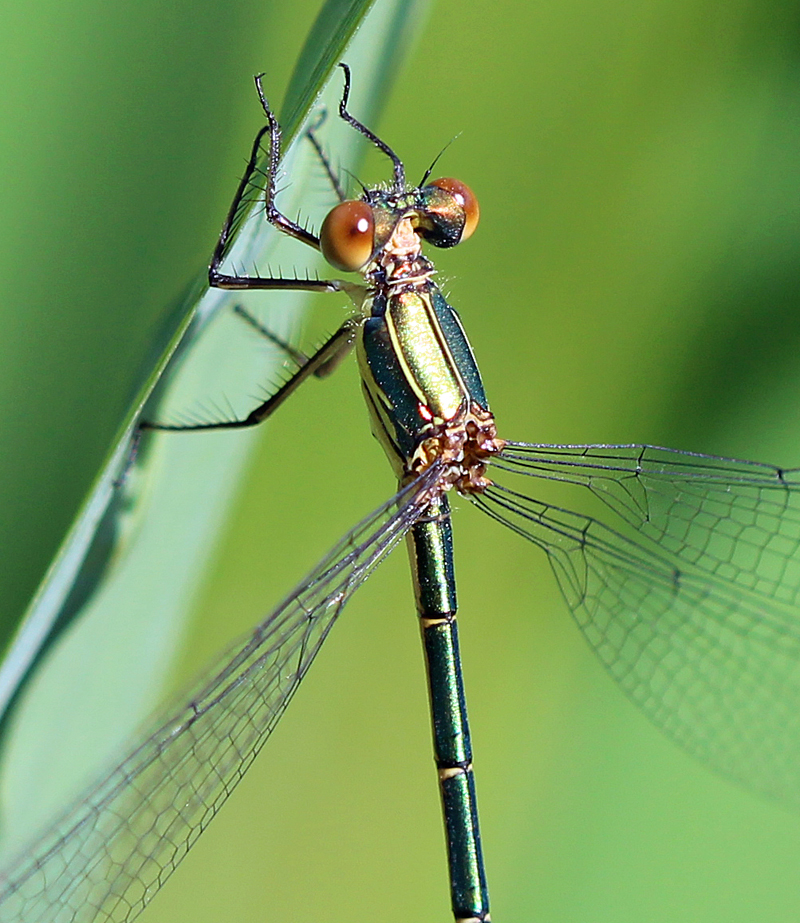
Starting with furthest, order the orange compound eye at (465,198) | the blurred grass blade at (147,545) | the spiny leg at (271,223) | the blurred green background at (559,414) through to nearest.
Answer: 1. the orange compound eye at (465,198)
2. the blurred green background at (559,414)
3. the spiny leg at (271,223)
4. the blurred grass blade at (147,545)

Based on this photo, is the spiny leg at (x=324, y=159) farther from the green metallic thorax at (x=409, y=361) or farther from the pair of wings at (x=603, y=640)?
the pair of wings at (x=603, y=640)

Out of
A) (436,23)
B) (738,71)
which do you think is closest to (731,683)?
(738,71)

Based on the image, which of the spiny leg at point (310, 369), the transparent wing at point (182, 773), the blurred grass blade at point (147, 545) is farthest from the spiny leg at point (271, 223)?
the transparent wing at point (182, 773)

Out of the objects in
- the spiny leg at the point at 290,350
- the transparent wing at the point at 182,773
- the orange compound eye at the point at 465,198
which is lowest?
the transparent wing at the point at 182,773

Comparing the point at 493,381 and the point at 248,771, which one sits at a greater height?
the point at 493,381

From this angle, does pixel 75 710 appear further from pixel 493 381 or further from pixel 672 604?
pixel 672 604

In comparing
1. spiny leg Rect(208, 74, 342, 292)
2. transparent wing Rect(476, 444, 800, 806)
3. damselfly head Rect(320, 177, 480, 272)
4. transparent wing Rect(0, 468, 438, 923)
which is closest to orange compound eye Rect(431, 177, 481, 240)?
damselfly head Rect(320, 177, 480, 272)
